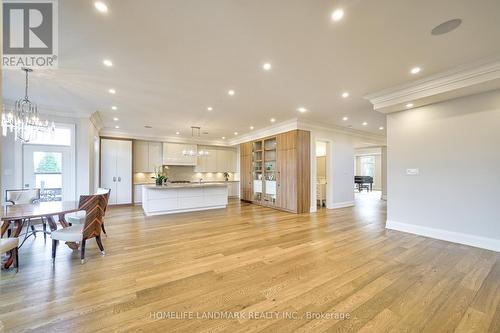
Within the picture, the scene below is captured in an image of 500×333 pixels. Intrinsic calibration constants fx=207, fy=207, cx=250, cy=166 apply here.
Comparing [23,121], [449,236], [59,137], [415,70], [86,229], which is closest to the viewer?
[86,229]

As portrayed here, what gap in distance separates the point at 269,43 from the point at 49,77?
3.81m

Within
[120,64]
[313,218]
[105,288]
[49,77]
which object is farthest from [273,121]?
[105,288]

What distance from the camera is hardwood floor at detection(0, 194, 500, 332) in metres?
1.88

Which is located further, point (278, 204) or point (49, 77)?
point (278, 204)


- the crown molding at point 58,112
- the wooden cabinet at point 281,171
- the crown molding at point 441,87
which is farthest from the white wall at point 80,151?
the crown molding at point 441,87

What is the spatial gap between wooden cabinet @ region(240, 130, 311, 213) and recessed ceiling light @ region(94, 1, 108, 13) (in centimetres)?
509

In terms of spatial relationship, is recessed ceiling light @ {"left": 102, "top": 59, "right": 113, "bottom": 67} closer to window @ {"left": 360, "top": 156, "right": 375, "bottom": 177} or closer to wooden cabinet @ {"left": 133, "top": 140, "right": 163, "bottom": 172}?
wooden cabinet @ {"left": 133, "top": 140, "right": 163, "bottom": 172}

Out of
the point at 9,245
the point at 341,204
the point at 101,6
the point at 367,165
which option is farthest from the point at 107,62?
the point at 367,165

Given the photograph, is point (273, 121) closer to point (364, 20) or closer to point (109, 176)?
point (364, 20)

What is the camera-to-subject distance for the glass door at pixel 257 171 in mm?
7953

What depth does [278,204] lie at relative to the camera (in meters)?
6.87

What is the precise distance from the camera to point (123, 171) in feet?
25.6

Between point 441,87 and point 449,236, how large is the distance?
8.79 feet

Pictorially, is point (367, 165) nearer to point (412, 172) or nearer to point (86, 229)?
point (412, 172)
